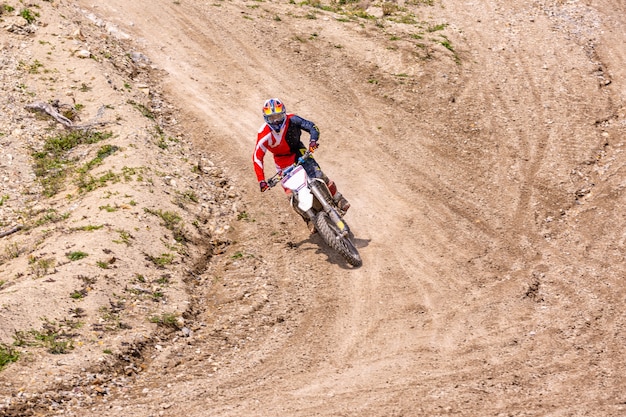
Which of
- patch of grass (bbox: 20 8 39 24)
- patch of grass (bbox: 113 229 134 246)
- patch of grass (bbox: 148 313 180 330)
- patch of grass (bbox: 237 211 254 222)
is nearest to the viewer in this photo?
patch of grass (bbox: 148 313 180 330)

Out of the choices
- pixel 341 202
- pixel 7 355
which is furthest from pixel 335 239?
pixel 7 355

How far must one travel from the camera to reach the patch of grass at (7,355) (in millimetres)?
8969

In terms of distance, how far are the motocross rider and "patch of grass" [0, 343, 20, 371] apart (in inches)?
215

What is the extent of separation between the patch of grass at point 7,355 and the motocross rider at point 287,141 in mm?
5450

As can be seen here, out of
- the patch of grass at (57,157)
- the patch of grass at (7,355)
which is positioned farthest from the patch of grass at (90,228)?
the patch of grass at (7,355)

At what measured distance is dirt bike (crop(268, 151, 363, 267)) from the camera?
1238 centimetres

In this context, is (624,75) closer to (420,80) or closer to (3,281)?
(420,80)

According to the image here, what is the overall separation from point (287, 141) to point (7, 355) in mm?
6511

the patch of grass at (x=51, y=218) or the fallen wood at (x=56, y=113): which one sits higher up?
the fallen wood at (x=56, y=113)

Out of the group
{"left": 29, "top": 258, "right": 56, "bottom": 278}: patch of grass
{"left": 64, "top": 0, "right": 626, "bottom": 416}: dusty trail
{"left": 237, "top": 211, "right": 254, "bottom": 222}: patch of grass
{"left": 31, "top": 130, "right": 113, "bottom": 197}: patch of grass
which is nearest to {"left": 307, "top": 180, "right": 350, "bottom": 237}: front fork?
{"left": 64, "top": 0, "right": 626, "bottom": 416}: dusty trail

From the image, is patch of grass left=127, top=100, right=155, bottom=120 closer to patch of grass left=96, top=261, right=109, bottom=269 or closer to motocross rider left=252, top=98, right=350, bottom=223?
motocross rider left=252, top=98, right=350, bottom=223

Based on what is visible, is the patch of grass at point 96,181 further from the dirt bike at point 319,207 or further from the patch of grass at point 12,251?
the dirt bike at point 319,207

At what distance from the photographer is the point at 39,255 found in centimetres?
1162

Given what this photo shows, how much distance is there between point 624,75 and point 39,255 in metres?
16.3
